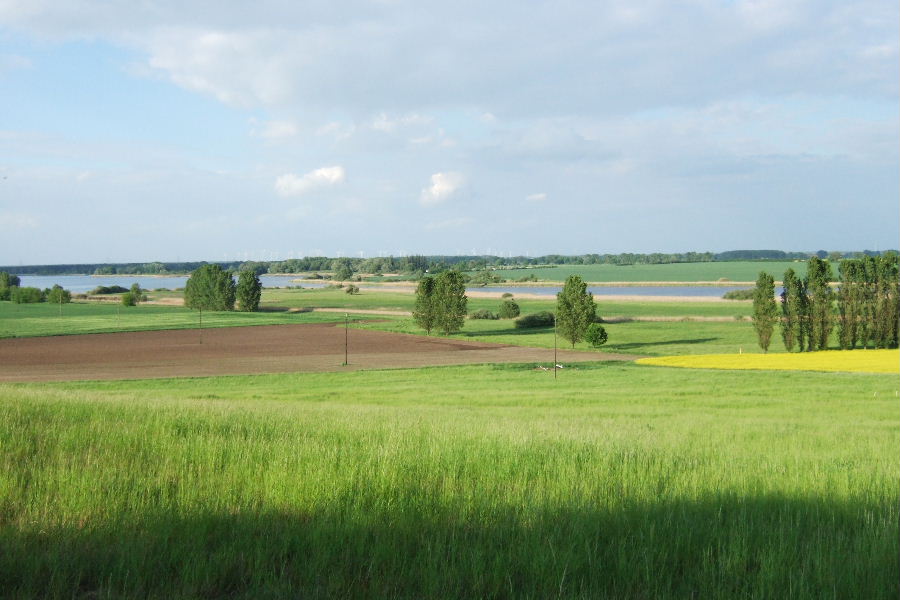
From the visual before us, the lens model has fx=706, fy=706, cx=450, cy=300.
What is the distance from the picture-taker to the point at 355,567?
4.93 m

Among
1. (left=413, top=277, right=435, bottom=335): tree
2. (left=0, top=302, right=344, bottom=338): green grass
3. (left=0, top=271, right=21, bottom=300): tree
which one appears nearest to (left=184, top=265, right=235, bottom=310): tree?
(left=0, top=302, right=344, bottom=338): green grass

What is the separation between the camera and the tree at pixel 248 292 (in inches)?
5054

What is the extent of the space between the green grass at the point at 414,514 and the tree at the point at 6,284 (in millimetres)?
159064

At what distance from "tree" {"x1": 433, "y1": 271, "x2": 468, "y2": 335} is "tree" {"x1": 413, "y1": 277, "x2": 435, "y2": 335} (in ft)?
2.48

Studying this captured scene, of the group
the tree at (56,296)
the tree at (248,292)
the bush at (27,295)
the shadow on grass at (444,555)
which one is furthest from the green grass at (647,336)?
the bush at (27,295)

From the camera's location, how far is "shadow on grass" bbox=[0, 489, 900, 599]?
4629 millimetres

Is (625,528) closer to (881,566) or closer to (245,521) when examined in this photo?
(881,566)

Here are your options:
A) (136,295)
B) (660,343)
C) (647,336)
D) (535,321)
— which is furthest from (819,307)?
(136,295)

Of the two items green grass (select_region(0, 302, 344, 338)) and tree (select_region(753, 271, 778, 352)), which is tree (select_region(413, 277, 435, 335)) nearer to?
green grass (select_region(0, 302, 344, 338))

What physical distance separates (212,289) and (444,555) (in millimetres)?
133148

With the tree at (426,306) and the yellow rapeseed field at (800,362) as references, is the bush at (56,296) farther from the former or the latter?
the yellow rapeseed field at (800,362)

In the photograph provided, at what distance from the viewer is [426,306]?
284ft

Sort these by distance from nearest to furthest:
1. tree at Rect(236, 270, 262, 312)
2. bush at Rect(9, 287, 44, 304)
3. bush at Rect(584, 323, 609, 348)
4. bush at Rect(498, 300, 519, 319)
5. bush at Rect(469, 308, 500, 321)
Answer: bush at Rect(584, 323, 609, 348) < bush at Rect(498, 300, 519, 319) < bush at Rect(469, 308, 500, 321) < tree at Rect(236, 270, 262, 312) < bush at Rect(9, 287, 44, 304)

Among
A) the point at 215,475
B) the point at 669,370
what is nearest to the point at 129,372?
the point at 669,370
